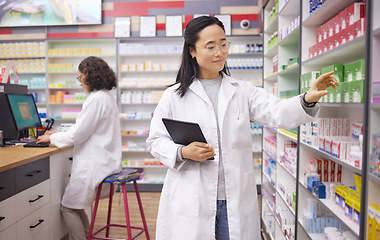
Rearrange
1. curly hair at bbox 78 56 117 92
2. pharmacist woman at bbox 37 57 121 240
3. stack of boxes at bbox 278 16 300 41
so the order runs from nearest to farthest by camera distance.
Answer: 1. stack of boxes at bbox 278 16 300 41
2. pharmacist woman at bbox 37 57 121 240
3. curly hair at bbox 78 56 117 92

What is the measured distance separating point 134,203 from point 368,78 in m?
4.30

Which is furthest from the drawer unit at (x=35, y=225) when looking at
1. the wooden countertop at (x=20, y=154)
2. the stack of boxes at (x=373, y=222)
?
the stack of boxes at (x=373, y=222)

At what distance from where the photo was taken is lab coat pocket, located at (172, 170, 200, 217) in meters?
1.66

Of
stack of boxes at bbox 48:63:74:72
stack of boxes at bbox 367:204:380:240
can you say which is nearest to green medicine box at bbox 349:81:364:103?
stack of boxes at bbox 367:204:380:240

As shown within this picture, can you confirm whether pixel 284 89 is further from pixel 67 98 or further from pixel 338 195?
pixel 67 98

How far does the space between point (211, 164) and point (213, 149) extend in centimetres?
13

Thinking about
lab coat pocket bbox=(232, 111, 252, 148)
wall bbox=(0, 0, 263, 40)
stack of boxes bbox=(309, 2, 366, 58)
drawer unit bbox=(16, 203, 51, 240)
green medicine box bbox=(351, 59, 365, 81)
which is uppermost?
wall bbox=(0, 0, 263, 40)

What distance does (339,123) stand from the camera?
2.06 meters

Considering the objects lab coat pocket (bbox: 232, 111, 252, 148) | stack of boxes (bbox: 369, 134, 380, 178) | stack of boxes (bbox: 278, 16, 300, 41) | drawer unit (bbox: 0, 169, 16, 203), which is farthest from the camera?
stack of boxes (bbox: 278, 16, 300, 41)

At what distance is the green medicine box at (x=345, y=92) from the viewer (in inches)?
65.8

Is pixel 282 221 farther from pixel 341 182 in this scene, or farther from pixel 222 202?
pixel 222 202

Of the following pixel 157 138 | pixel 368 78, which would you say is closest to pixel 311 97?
pixel 368 78

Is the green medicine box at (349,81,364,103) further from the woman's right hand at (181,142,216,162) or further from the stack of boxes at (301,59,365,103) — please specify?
the woman's right hand at (181,142,216,162)

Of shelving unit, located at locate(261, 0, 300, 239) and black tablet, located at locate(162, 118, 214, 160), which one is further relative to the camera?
shelving unit, located at locate(261, 0, 300, 239)
